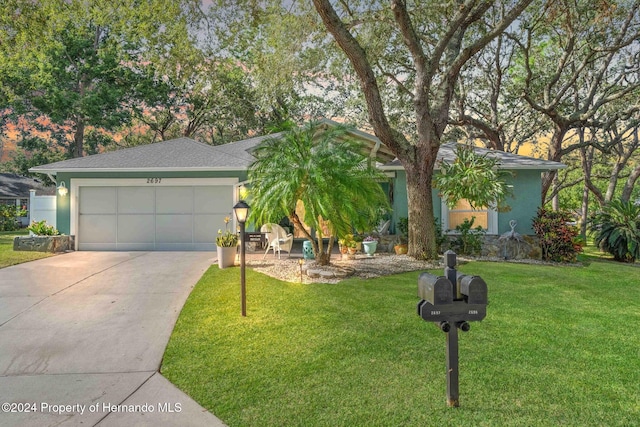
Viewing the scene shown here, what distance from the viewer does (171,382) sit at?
379 centimetres

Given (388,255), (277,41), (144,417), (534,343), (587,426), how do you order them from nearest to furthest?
(587,426), (144,417), (534,343), (277,41), (388,255)

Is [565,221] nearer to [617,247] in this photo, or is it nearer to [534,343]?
[617,247]

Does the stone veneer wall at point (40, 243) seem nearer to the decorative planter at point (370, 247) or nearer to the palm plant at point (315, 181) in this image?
the palm plant at point (315, 181)

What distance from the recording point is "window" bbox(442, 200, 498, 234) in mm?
12336

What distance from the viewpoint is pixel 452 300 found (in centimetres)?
304

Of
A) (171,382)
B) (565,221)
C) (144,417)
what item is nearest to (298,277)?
(171,382)

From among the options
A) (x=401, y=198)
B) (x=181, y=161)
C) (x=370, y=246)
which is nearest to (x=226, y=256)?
(x=370, y=246)

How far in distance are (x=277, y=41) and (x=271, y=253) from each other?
5.83m

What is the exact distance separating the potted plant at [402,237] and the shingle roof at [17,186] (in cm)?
2679

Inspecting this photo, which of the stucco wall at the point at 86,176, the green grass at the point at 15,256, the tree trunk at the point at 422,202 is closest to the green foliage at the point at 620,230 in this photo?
the tree trunk at the point at 422,202

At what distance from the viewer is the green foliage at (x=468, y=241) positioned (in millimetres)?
11430

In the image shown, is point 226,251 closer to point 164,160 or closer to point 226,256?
point 226,256

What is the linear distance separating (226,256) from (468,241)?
684 centimetres

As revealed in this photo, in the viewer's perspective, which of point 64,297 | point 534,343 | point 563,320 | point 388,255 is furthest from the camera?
point 388,255
